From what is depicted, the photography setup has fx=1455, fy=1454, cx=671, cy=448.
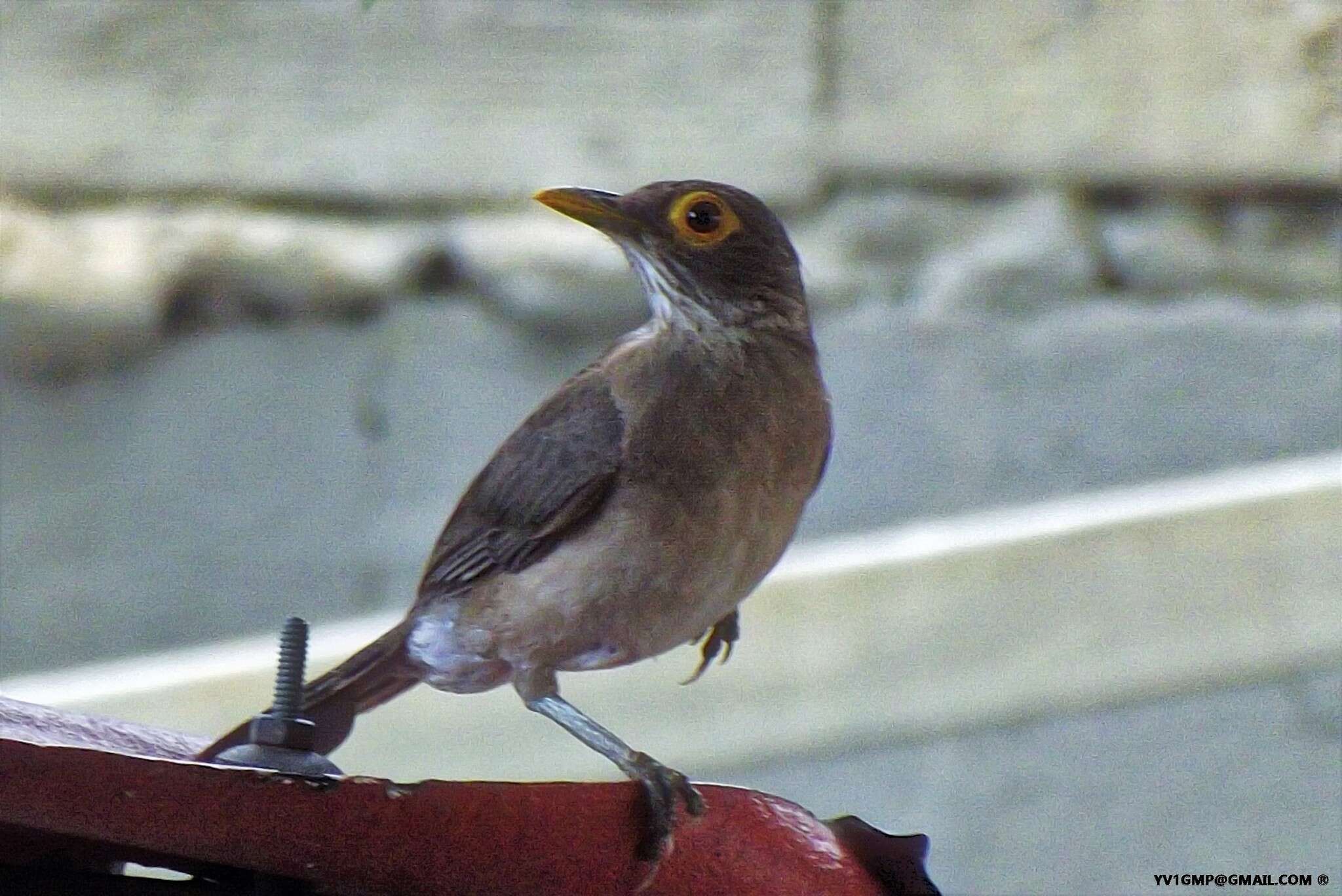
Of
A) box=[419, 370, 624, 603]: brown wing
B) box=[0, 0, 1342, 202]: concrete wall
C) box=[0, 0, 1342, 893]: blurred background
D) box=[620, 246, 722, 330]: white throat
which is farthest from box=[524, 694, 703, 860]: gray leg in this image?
box=[0, 0, 1342, 202]: concrete wall

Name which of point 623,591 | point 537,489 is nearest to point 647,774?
point 623,591

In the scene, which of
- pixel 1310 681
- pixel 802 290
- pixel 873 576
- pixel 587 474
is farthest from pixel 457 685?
pixel 1310 681

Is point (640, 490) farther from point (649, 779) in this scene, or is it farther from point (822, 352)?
point (822, 352)

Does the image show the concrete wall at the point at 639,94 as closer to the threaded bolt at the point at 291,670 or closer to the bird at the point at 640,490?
the bird at the point at 640,490

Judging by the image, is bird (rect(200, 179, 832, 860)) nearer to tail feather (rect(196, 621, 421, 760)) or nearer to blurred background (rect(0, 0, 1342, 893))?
tail feather (rect(196, 621, 421, 760))

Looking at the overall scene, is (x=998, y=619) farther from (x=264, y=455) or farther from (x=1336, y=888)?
(x=264, y=455)

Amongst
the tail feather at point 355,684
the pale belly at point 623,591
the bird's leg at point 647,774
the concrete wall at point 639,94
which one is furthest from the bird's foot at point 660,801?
the concrete wall at point 639,94
